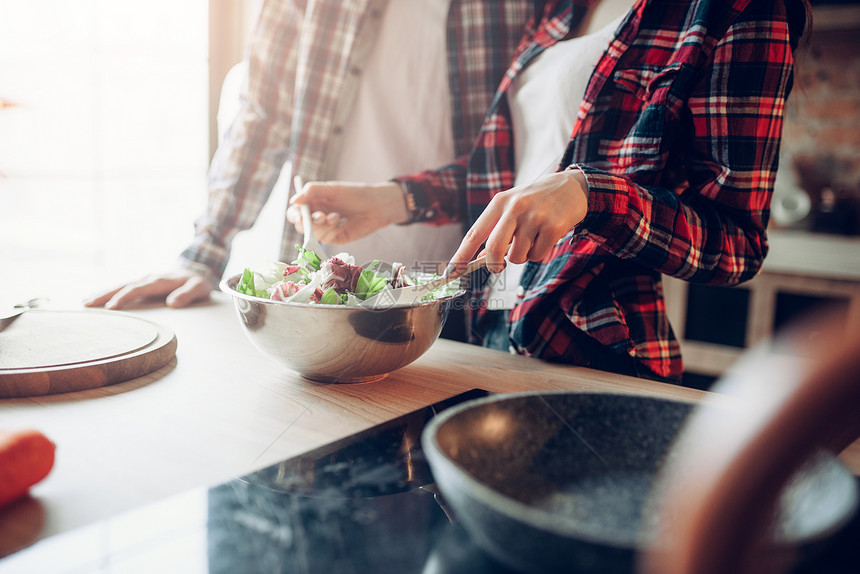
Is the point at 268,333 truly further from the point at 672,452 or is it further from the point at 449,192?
the point at 449,192

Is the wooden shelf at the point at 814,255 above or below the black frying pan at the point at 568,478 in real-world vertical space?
below

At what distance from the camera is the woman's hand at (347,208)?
1.11 metres

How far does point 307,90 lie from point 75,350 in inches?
33.9

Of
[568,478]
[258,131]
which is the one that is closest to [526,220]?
[568,478]

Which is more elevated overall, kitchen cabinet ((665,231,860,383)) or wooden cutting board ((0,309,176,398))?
wooden cutting board ((0,309,176,398))

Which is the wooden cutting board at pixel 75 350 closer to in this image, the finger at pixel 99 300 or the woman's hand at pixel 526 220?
the finger at pixel 99 300

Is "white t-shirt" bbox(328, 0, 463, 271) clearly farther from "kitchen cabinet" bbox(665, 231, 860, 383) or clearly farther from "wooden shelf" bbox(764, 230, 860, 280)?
"wooden shelf" bbox(764, 230, 860, 280)

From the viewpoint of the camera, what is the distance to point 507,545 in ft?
1.25

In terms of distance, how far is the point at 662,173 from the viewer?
0.99 metres

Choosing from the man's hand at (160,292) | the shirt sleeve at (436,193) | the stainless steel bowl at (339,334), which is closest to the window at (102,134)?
the man's hand at (160,292)

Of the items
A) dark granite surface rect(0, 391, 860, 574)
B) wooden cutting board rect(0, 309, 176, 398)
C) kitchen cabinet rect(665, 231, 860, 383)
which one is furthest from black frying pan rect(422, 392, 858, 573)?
kitchen cabinet rect(665, 231, 860, 383)

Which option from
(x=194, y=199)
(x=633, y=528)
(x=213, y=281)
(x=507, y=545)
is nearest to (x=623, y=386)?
(x=633, y=528)

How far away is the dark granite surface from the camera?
1.38 feet

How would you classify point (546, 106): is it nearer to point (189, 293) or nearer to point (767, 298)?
point (189, 293)
